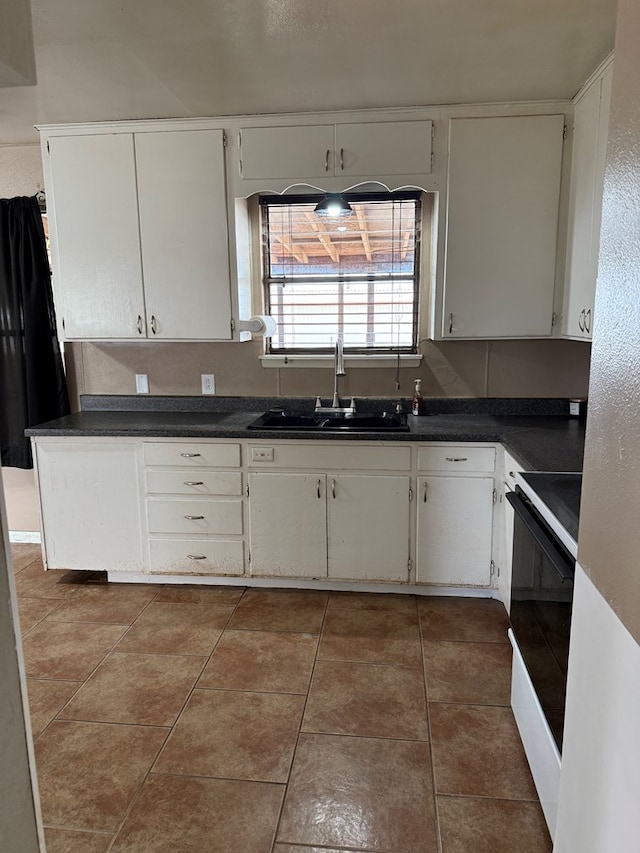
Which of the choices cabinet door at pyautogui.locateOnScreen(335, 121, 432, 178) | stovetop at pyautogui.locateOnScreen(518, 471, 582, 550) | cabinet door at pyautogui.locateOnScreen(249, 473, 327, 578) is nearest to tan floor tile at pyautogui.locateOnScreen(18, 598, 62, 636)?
cabinet door at pyautogui.locateOnScreen(249, 473, 327, 578)

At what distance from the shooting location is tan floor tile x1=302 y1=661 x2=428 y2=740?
209 centimetres

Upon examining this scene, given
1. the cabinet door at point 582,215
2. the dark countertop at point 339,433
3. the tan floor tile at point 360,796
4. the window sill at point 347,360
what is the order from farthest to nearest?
the window sill at point 347,360, the dark countertop at point 339,433, the cabinet door at point 582,215, the tan floor tile at point 360,796

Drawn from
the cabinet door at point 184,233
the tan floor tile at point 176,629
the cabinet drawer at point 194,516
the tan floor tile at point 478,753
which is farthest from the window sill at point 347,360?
the tan floor tile at point 478,753

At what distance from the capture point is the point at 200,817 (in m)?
1.72

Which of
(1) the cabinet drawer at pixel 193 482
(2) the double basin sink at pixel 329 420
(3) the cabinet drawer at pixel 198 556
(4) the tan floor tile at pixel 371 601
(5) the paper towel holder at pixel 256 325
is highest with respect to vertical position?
(5) the paper towel holder at pixel 256 325

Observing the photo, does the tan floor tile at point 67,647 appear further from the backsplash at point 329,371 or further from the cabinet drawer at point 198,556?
the backsplash at point 329,371

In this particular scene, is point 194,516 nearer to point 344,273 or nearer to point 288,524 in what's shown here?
point 288,524

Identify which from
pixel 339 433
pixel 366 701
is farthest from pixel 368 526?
pixel 366 701

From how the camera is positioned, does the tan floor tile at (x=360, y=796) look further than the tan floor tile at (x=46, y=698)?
No

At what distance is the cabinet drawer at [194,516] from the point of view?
9.95 feet

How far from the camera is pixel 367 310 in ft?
11.1

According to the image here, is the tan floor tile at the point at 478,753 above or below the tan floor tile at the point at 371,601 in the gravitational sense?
below

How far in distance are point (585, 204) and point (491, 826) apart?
2406 millimetres

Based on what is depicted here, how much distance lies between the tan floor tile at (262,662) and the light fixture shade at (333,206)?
208 cm
